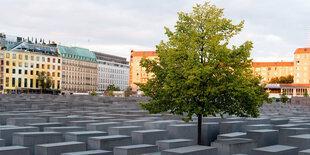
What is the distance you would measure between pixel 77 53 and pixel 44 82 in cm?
3817

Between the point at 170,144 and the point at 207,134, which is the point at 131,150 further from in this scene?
the point at 207,134

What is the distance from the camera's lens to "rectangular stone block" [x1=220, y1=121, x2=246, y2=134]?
60.2 feet

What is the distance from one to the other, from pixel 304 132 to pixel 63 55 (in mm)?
134236

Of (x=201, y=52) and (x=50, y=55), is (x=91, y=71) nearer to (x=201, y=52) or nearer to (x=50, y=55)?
(x=50, y=55)

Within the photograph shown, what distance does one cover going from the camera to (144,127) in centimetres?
1767

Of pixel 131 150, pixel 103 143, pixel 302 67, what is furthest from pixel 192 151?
pixel 302 67

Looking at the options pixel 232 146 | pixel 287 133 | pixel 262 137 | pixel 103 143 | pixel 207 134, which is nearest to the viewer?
pixel 103 143

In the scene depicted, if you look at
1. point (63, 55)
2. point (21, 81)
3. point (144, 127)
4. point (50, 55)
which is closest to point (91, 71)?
point (63, 55)

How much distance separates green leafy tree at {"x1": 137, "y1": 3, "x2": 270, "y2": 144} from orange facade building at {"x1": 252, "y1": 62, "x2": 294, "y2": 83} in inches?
6992

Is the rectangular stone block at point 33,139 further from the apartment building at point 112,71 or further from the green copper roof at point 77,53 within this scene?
the apartment building at point 112,71

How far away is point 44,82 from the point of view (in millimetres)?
117750

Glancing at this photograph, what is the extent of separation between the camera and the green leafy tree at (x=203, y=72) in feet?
48.1

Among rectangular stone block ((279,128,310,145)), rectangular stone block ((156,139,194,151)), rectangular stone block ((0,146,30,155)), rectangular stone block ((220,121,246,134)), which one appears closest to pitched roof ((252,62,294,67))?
rectangular stone block ((220,121,246,134))

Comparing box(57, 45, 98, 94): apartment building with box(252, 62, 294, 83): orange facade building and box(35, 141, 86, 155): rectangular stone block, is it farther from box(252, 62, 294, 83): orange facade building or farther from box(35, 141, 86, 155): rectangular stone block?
box(35, 141, 86, 155): rectangular stone block
